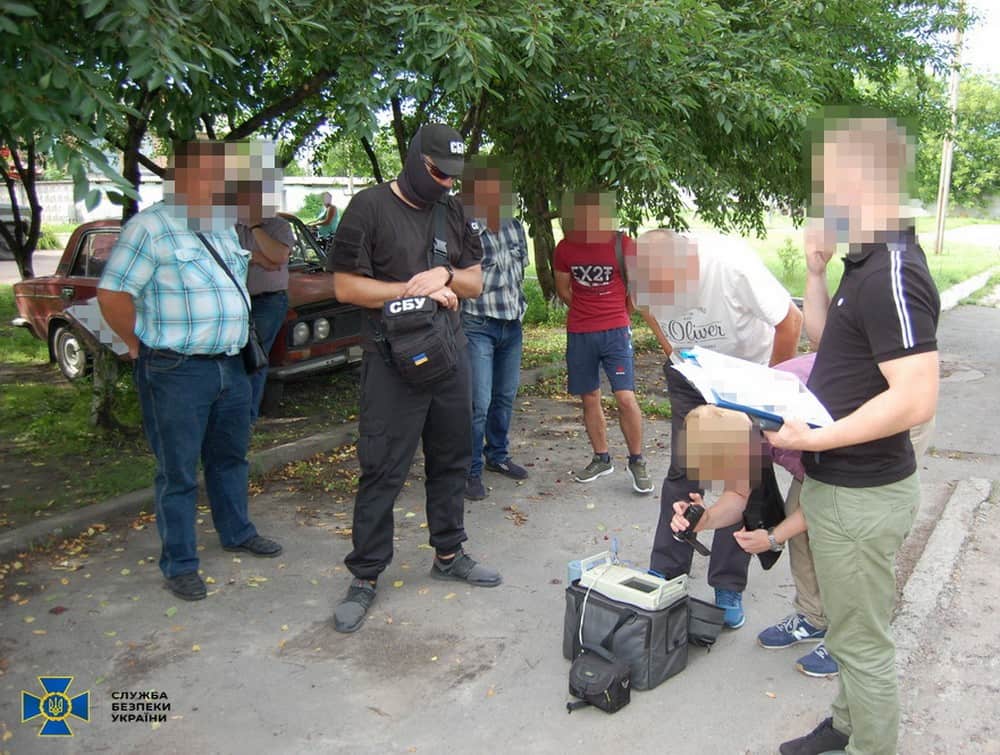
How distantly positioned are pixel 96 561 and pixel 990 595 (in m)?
4.46

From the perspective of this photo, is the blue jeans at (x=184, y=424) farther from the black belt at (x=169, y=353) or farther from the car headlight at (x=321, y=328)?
the car headlight at (x=321, y=328)

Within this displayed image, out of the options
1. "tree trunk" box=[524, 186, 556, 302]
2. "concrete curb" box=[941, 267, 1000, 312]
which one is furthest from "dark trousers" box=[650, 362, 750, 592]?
"concrete curb" box=[941, 267, 1000, 312]

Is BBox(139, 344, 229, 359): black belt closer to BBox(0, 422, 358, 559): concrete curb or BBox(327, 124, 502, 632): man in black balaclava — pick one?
BBox(327, 124, 502, 632): man in black balaclava

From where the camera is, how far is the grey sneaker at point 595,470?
5.88 metres

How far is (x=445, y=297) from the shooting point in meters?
3.85

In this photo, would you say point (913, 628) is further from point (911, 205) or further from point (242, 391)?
point (242, 391)

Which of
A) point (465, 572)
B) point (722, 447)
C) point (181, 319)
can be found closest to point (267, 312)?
point (181, 319)

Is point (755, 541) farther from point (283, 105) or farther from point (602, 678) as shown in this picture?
point (283, 105)

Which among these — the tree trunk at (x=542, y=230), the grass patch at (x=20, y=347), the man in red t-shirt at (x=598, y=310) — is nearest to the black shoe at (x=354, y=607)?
the man in red t-shirt at (x=598, y=310)

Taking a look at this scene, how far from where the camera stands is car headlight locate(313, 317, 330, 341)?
7.42 m

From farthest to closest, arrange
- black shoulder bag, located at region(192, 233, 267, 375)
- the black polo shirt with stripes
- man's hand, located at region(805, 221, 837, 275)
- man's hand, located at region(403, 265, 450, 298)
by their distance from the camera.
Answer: black shoulder bag, located at region(192, 233, 267, 375), man's hand, located at region(403, 265, 450, 298), man's hand, located at region(805, 221, 837, 275), the black polo shirt with stripes

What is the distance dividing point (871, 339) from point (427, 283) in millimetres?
1968

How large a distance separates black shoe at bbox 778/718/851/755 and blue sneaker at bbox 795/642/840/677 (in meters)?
0.54

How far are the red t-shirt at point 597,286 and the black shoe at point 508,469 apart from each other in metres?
1.05
